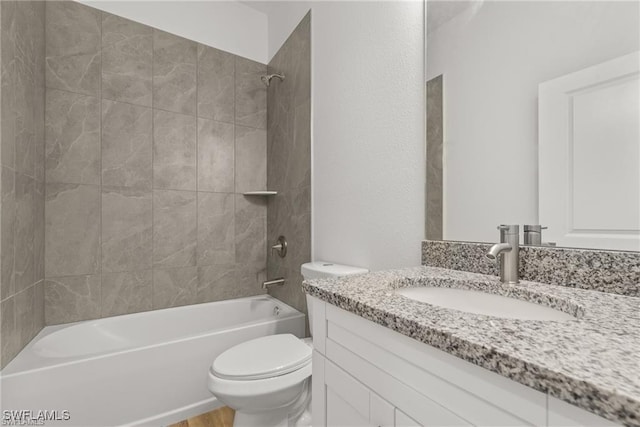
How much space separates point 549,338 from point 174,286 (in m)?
2.21

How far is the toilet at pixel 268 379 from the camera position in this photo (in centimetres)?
123

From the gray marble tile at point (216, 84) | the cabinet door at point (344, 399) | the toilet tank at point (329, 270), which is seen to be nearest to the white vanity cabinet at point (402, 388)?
the cabinet door at point (344, 399)

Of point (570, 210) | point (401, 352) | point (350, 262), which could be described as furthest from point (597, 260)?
point (350, 262)

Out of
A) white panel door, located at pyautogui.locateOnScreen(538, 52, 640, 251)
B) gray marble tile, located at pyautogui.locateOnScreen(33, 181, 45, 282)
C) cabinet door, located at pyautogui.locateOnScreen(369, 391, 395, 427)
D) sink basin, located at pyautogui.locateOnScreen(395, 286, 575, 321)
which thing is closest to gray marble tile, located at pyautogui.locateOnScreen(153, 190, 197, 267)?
gray marble tile, located at pyautogui.locateOnScreen(33, 181, 45, 282)

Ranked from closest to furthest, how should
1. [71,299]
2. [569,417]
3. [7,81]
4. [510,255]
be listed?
1. [569,417]
2. [510,255]
3. [7,81]
4. [71,299]

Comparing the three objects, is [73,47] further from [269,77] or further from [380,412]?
[380,412]

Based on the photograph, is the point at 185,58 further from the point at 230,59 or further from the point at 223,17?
the point at 223,17

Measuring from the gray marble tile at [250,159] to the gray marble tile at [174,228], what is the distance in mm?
A: 403

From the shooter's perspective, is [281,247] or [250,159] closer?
[281,247]

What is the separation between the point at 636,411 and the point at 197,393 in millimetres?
1857

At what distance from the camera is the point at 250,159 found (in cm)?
249

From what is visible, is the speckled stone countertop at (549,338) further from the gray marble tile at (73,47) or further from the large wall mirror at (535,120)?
the gray marble tile at (73,47)

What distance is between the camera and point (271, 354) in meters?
1.42

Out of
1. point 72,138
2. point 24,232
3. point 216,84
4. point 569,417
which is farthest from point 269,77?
point 569,417
